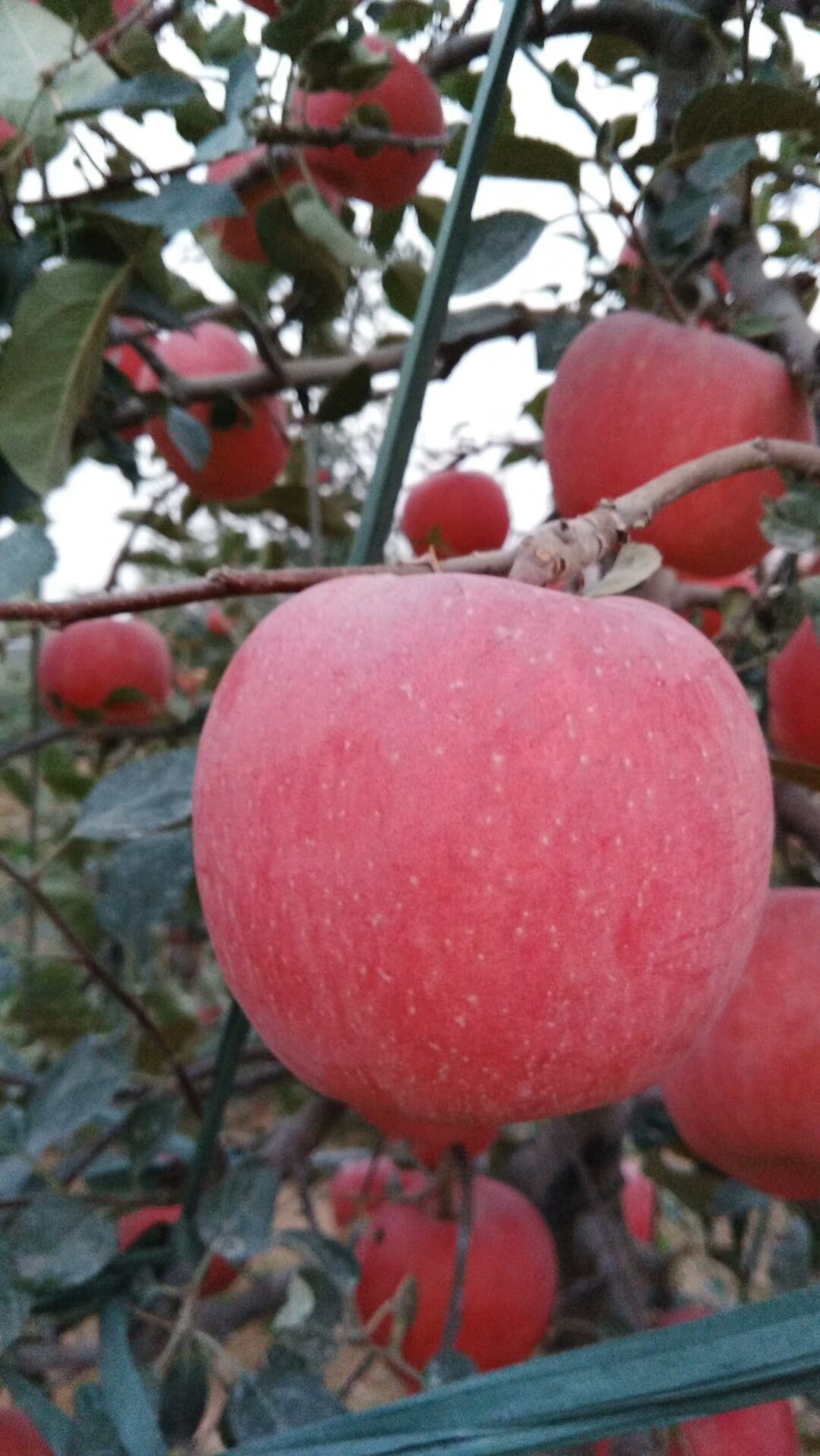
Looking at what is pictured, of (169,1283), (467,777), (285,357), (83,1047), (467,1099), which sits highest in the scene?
(285,357)

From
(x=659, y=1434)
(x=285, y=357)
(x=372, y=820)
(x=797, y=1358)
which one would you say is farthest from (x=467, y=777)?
(x=285, y=357)

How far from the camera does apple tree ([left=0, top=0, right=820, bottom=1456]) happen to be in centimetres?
32

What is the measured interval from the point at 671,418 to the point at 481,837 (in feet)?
1.10

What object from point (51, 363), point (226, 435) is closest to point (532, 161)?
point (51, 363)

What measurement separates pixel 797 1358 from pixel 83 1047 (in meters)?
0.41

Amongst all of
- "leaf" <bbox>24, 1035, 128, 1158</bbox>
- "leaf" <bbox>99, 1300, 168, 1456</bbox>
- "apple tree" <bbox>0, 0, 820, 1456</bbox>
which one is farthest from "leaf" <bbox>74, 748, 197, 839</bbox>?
"leaf" <bbox>99, 1300, 168, 1456</bbox>

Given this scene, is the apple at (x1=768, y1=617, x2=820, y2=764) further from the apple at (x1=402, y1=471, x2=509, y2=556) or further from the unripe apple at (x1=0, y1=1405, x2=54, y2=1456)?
the unripe apple at (x1=0, y1=1405, x2=54, y2=1456)

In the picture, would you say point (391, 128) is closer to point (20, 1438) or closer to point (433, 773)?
point (433, 773)

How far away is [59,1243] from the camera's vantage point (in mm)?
507

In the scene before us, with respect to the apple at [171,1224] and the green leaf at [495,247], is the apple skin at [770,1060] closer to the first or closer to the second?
the apple at [171,1224]

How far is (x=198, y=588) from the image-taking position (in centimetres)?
29

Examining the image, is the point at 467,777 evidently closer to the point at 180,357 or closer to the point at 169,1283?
the point at 169,1283

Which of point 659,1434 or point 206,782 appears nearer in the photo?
point 206,782

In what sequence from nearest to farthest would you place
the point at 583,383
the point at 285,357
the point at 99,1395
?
the point at 99,1395 < the point at 583,383 < the point at 285,357
